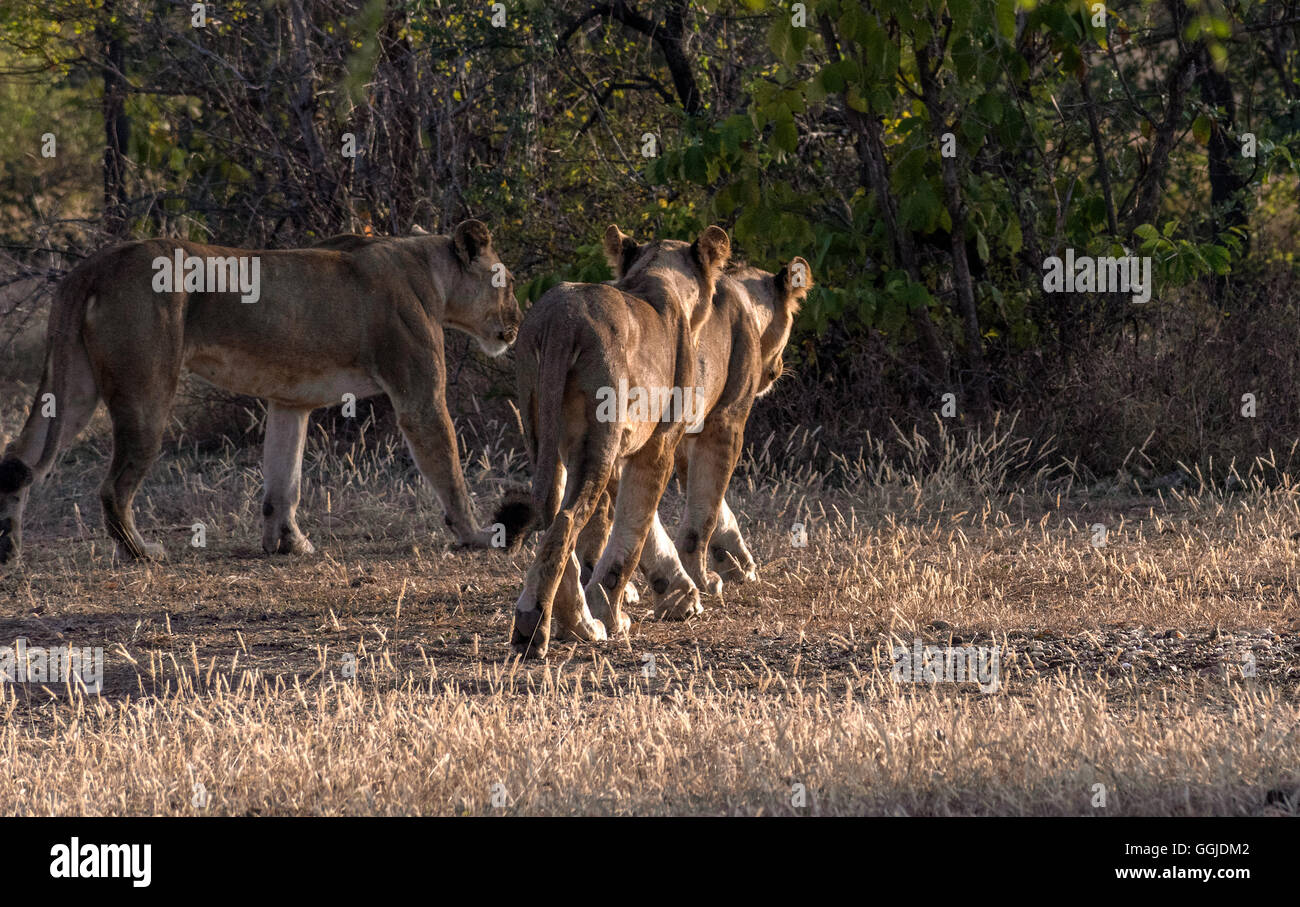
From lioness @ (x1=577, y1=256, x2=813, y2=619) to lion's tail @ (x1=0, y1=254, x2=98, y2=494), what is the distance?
2.61 meters

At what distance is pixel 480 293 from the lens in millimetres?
8344

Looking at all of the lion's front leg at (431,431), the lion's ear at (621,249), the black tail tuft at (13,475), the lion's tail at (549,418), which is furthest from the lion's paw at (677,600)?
the black tail tuft at (13,475)

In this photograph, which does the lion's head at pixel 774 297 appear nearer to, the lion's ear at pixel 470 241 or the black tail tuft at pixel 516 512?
the black tail tuft at pixel 516 512

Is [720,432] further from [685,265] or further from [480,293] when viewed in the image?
[480,293]

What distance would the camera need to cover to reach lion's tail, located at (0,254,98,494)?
747cm

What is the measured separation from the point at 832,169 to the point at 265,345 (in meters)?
4.62

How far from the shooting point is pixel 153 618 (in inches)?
263

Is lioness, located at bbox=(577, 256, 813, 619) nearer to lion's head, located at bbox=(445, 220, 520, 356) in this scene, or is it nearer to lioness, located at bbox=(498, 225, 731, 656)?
lioness, located at bbox=(498, 225, 731, 656)

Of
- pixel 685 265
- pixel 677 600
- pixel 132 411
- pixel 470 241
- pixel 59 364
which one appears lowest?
pixel 677 600

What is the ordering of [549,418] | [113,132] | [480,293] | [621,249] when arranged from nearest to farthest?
[549,418]
[621,249]
[480,293]
[113,132]

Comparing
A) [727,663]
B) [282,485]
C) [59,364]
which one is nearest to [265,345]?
[282,485]

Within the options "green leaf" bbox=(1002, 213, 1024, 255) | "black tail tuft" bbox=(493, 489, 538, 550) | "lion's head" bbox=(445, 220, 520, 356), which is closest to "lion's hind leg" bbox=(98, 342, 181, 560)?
"lion's head" bbox=(445, 220, 520, 356)

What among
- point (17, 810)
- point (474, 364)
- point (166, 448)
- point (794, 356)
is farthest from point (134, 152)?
point (17, 810)
